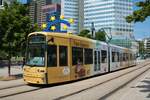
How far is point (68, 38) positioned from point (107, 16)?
108688mm

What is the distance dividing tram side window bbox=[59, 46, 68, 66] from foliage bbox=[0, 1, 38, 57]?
7.67 m

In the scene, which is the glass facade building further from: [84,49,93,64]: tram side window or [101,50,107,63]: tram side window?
[84,49,93,64]: tram side window

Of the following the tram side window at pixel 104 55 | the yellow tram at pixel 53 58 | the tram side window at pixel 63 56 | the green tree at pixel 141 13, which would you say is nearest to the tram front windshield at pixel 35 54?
the yellow tram at pixel 53 58

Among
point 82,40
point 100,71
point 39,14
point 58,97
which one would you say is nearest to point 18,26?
A: point 82,40

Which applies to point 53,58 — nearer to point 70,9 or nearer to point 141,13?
point 141,13

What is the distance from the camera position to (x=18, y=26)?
27.2 m

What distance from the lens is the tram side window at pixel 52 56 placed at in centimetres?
1870

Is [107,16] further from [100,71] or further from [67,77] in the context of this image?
[67,77]

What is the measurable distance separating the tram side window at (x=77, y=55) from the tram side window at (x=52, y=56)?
2.56 metres

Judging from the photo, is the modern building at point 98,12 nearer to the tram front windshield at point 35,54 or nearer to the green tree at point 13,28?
the green tree at point 13,28

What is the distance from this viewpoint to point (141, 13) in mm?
16359

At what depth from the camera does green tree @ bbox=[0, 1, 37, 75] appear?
27.0 meters

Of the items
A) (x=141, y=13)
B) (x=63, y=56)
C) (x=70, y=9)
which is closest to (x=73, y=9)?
(x=70, y=9)

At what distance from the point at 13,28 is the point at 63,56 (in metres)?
8.28
